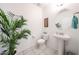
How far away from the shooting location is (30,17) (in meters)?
1.76

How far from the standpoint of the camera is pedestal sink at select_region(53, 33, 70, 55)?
5.68 feet

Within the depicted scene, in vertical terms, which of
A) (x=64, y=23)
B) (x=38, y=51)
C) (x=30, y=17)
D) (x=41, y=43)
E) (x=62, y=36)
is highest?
(x=30, y=17)

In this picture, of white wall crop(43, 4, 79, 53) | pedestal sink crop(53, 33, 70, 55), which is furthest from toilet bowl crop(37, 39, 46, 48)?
pedestal sink crop(53, 33, 70, 55)

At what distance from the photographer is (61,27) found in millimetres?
1748

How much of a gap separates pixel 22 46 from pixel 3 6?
29.7 inches

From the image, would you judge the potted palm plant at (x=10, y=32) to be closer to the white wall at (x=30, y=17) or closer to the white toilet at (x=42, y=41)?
the white wall at (x=30, y=17)

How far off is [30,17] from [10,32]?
42 centimetres

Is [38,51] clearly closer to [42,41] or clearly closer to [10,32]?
[42,41]

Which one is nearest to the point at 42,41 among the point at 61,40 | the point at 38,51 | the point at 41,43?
the point at 41,43

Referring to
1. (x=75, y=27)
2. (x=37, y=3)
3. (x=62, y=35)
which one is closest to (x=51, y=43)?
(x=62, y=35)

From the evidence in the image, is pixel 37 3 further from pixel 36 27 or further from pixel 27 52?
pixel 27 52

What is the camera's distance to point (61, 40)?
5.77ft

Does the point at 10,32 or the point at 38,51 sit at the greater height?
the point at 10,32

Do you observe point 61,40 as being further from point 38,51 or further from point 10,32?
point 10,32
